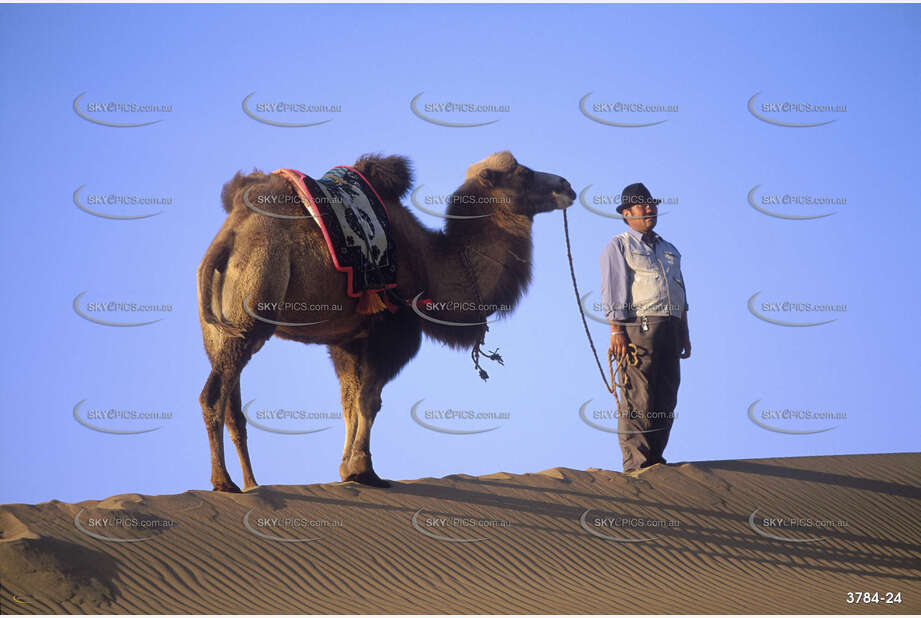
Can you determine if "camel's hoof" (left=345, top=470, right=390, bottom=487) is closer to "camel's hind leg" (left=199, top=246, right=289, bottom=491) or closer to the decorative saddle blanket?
"camel's hind leg" (left=199, top=246, right=289, bottom=491)

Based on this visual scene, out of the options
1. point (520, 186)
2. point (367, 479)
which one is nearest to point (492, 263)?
point (520, 186)

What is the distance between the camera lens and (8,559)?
9.36m

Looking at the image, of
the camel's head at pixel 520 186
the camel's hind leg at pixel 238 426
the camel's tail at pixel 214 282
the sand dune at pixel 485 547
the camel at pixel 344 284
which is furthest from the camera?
the camel's head at pixel 520 186

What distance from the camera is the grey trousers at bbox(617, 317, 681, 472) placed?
41.1ft

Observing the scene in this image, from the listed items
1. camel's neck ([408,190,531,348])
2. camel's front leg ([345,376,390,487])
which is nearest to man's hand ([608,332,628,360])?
camel's neck ([408,190,531,348])

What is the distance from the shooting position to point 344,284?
461 inches

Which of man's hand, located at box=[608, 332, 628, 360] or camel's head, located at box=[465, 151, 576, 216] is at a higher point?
camel's head, located at box=[465, 151, 576, 216]

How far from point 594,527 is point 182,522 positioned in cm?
395

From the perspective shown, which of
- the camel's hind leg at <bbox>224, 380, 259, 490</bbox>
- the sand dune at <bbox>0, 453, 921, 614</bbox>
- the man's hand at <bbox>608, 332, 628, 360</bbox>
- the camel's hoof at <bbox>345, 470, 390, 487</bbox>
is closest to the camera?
the sand dune at <bbox>0, 453, 921, 614</bbox>

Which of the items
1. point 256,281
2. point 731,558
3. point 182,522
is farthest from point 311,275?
point 731,558

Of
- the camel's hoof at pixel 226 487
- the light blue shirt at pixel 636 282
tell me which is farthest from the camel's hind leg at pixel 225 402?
the light blue shirt at pixel 636 282

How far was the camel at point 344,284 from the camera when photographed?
442 inches

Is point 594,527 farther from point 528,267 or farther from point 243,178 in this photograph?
point 243,178

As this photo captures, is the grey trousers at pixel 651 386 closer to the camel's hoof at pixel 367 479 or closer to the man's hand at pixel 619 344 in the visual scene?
the man's hand at pixel 619 344
